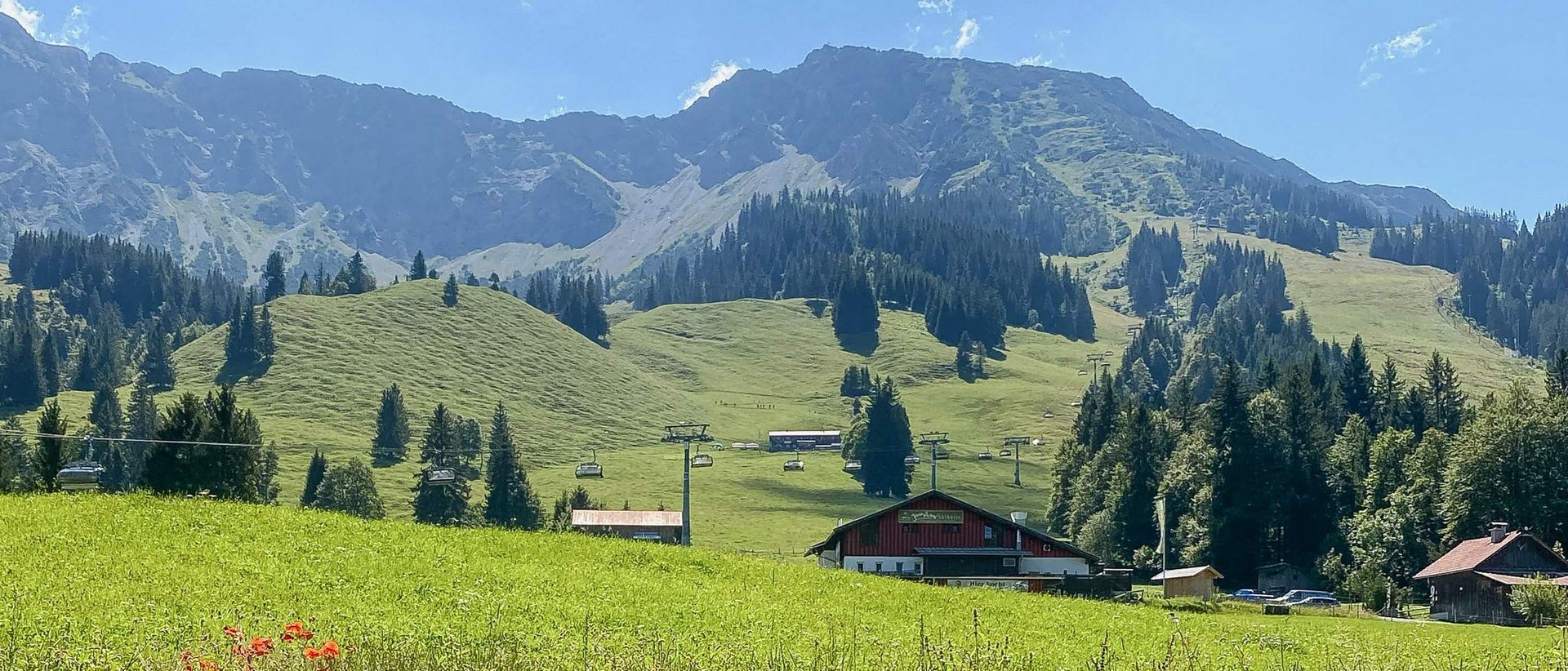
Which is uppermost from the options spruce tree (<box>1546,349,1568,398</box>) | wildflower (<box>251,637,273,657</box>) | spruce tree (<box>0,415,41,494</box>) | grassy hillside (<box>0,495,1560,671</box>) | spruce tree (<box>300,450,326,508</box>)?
spruce tree (<box>1546,349,1568,398</box>)

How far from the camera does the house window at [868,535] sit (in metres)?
83.6

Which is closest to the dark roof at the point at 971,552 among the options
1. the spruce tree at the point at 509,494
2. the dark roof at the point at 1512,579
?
the dark roof at the point at 1512,579

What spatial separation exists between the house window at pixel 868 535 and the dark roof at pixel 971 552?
2662 millimetres

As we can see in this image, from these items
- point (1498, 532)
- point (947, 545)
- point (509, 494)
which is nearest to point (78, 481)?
point (947, 545)

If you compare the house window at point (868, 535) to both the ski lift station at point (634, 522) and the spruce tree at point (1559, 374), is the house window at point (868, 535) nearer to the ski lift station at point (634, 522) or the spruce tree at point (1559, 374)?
the ski lift station at point (634, 522)

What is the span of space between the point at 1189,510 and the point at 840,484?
7762 cm

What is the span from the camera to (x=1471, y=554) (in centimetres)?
8025

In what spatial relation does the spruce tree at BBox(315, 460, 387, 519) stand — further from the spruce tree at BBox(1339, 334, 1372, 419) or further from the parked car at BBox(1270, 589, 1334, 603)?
the spruce tree at BBox(1339, 334, 1372, 419)

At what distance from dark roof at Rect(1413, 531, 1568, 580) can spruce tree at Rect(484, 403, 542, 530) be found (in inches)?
3173

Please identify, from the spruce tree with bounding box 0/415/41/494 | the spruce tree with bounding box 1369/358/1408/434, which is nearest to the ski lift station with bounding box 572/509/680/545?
the spruce tree with bounding box 0/415/41/494

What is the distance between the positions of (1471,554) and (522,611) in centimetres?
6742

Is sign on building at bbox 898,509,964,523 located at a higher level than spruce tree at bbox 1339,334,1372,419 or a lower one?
lower

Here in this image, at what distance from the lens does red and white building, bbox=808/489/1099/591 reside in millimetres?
82500

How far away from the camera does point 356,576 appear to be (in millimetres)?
33812
